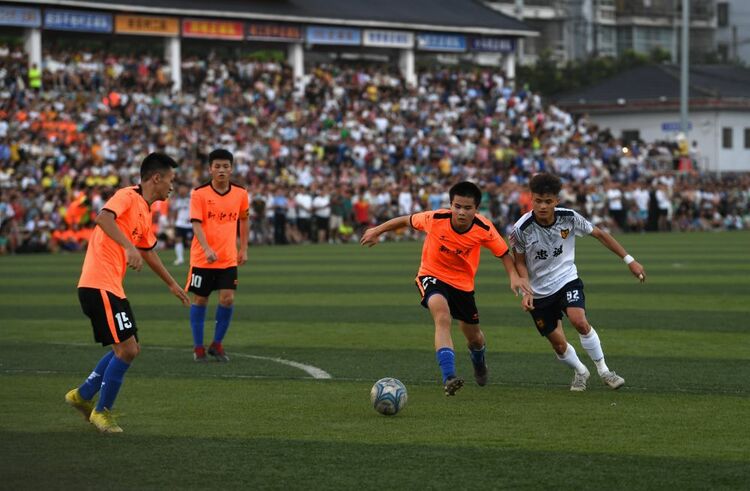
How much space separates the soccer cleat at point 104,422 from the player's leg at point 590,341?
3879mm

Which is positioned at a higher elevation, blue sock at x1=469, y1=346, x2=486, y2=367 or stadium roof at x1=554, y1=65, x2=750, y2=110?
stadium roof at x1=554, y1=65, x2=750, y2=110

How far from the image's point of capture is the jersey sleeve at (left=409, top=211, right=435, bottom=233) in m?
11.4

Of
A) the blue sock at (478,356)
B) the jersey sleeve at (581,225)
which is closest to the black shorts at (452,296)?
the blue sock at (478,356)

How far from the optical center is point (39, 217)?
36438 millimetres

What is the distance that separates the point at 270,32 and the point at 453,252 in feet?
141

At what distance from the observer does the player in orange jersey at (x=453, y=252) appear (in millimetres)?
11102

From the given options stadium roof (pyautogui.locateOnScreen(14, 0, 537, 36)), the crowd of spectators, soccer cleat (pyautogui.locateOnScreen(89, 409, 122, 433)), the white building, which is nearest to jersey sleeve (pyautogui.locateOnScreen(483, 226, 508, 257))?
soccer cleat (pyautogui.locateOnScreen(89, 409, 122, 433))

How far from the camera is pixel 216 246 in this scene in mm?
14602

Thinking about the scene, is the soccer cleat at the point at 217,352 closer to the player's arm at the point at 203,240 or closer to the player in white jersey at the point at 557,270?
the player's arm at the point at 203,240

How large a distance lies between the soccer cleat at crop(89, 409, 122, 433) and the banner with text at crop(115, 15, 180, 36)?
40869mm

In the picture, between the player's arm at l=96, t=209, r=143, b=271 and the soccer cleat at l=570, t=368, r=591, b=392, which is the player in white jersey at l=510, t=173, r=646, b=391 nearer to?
the soccer cleat at l=570, t=368, r=591, b=392

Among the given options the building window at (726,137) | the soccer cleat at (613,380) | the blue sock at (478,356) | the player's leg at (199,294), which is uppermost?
the building window at (726,137)

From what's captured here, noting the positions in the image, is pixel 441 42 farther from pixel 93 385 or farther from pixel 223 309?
pixel 93 385

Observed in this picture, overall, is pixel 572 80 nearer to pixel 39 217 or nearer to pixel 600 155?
pixel 600 155
